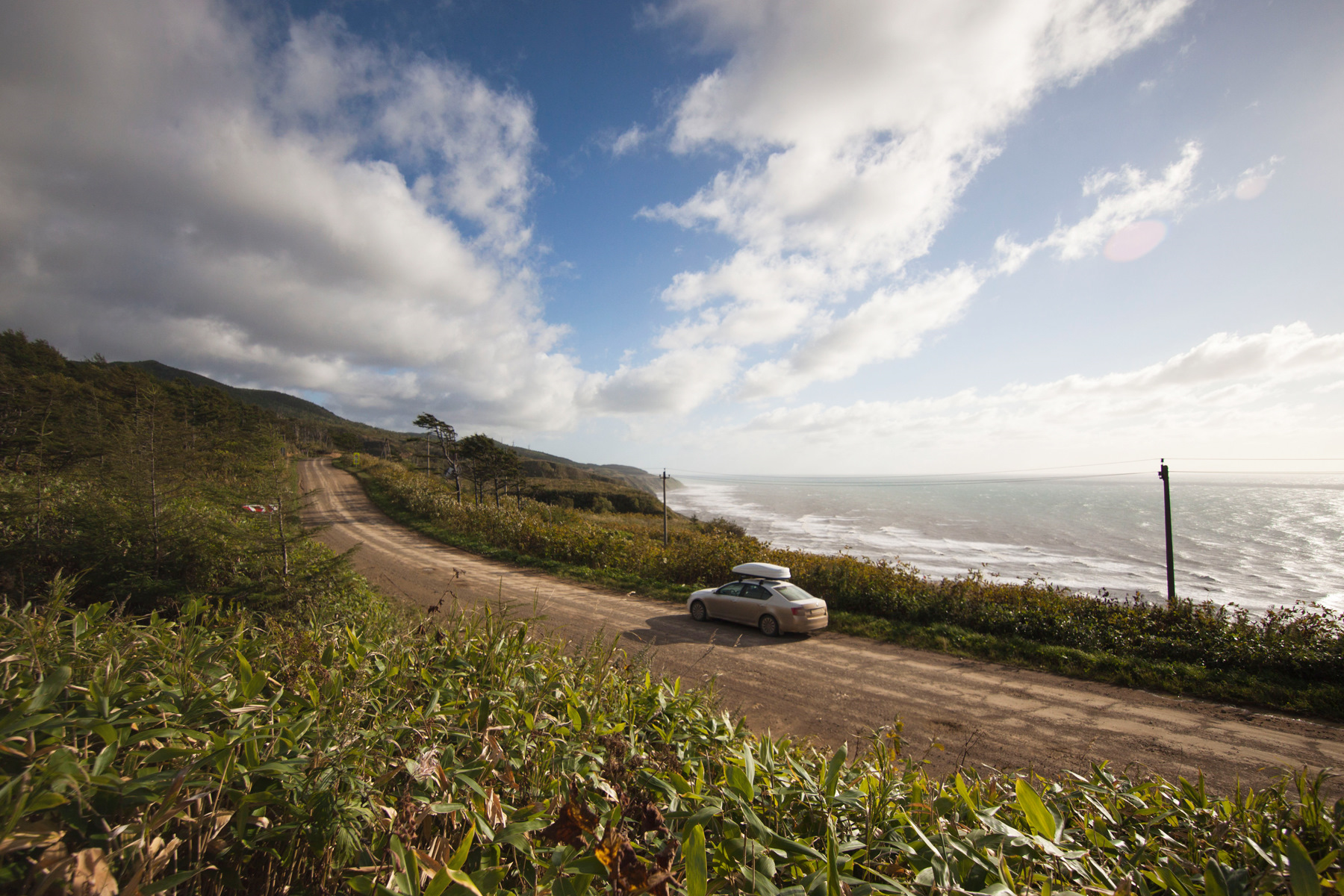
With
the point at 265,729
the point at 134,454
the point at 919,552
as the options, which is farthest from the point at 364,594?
the point at 919,552

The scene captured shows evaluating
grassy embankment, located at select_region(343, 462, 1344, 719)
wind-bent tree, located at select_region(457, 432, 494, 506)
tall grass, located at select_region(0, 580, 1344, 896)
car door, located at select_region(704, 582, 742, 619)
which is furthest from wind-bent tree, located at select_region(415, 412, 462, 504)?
tall grass, located at select_region(0, 580, 1344, 896)

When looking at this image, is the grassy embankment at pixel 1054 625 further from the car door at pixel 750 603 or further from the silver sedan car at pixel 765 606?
the car door at pixel 750 603

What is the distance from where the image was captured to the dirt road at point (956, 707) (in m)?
6.66

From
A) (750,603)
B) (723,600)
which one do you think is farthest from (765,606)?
(723,600)

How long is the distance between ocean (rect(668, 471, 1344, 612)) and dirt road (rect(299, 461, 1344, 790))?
986 centimetres

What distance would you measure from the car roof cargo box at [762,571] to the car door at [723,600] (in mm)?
586

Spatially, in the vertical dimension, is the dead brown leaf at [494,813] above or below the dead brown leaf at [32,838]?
below

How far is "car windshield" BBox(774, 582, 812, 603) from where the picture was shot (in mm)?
11410

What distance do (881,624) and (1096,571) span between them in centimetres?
2622

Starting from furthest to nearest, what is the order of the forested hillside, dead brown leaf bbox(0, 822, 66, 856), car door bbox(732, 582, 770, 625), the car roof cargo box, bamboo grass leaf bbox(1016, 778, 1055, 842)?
the car roof cargo box < car door bbox(732, 582, 770, 625) < the forested hillside < bamboo grass leaf bbox(1016, 778, 1055, 842) < dead brown leaf bbox(0, 822, 66, 856)

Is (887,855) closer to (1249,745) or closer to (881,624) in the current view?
(1249,745)

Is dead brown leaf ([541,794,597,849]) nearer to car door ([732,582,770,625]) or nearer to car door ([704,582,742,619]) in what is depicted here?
car door ([732,582,770,625])

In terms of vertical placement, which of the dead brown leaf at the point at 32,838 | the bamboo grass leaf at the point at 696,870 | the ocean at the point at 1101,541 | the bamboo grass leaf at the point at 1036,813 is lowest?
the ocean at the point at 1101,541

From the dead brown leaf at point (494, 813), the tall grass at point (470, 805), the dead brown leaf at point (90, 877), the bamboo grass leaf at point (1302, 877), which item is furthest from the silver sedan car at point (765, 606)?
the dead brown leaf at point (90, 877)
